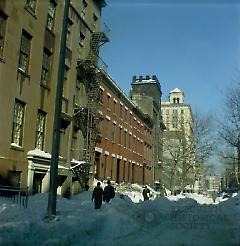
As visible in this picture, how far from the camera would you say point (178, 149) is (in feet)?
202

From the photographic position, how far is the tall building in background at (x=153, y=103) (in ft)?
208

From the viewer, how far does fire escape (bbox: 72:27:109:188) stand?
29172 mm

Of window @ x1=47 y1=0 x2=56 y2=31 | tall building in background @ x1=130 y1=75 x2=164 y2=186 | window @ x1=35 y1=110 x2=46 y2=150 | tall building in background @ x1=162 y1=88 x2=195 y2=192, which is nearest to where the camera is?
window @ x1=35 y1=110 x2=46 y2=150

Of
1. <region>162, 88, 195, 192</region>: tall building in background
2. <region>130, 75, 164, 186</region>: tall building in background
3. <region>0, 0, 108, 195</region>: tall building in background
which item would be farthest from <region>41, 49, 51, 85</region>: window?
<region>130, 75, 164, 186</region>: tall building in background

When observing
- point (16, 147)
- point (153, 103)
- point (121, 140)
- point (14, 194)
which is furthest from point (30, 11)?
point (153, 103)

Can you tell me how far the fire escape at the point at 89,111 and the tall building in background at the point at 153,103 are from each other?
1216 inches

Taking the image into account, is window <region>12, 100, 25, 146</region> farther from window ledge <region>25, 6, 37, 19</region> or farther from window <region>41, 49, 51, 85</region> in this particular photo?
window ledge <region>25, 6, 37, 19</region>

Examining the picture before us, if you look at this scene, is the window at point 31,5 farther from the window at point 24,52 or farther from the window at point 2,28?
the window at point 2,28

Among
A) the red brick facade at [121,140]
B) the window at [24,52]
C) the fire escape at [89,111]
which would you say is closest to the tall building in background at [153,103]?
the red brick facade at [121,140]

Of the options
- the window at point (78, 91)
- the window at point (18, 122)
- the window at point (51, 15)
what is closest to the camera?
the window at point (18, 122)

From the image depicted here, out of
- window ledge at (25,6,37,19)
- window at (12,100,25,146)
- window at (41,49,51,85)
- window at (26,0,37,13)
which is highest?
window at (26,0,37,13)

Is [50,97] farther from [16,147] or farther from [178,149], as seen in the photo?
[178,149]

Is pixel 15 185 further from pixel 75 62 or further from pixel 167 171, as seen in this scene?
pixel 167 171

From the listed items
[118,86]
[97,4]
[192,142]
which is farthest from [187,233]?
[192,142]
